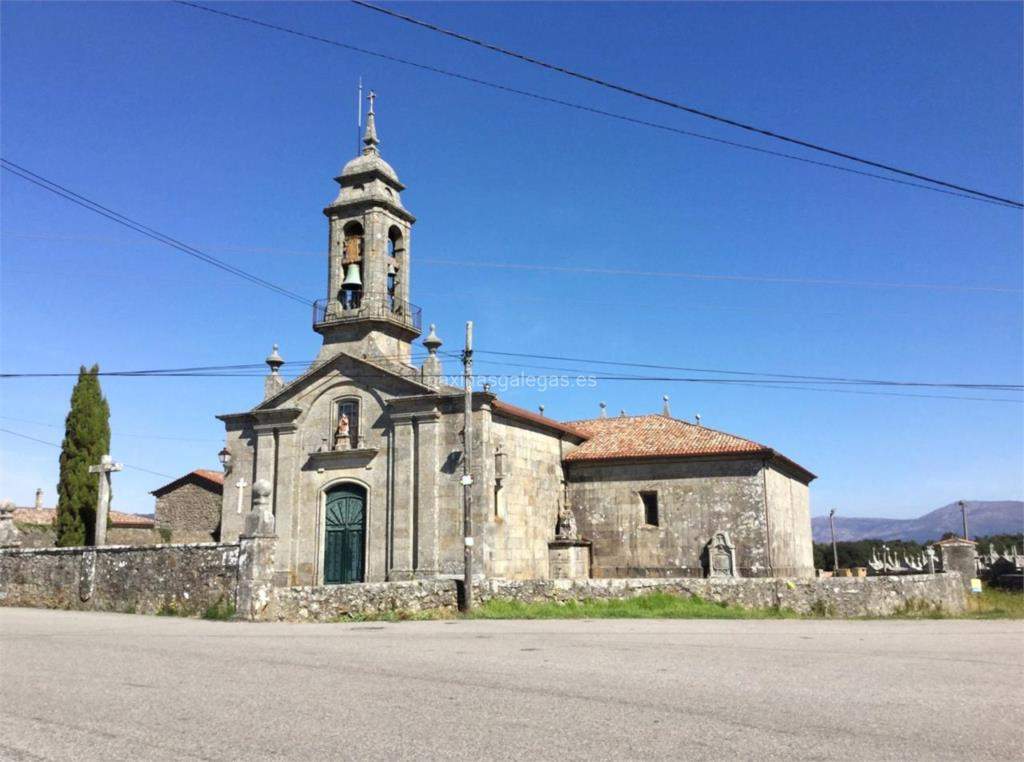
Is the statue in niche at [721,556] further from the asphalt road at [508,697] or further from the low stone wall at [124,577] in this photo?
the low stone wall at [124,577]

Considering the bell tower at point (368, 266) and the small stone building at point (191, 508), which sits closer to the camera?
the bell tower at point (368, 266)

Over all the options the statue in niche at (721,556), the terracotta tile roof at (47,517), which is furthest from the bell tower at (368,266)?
the terracotta tile roof at (47,517)

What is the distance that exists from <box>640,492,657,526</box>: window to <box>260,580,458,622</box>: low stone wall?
10325mm

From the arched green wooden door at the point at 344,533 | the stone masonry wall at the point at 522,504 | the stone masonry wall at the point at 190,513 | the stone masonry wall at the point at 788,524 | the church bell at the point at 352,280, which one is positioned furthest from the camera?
the stone masonry wall at the point at 190,513

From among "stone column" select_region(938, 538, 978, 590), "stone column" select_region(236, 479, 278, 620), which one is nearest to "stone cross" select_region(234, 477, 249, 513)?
"stone column" select_region(236, 479, 278, 620)

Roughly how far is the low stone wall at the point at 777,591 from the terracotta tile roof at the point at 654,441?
24.4ft

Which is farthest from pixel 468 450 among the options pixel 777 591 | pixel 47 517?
pixel 47 517

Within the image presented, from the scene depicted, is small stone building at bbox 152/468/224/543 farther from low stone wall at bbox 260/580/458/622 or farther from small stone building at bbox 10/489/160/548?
low stone wall at bbox 260/580/458/622

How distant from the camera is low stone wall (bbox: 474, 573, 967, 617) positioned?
1958cm

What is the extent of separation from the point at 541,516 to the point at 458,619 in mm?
9246

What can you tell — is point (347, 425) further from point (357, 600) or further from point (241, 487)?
point (357, 600)

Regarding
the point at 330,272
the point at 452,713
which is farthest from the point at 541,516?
the point at 452,713

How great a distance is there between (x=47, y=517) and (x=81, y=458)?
1955cm

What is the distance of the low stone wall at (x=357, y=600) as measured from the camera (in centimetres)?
1773
